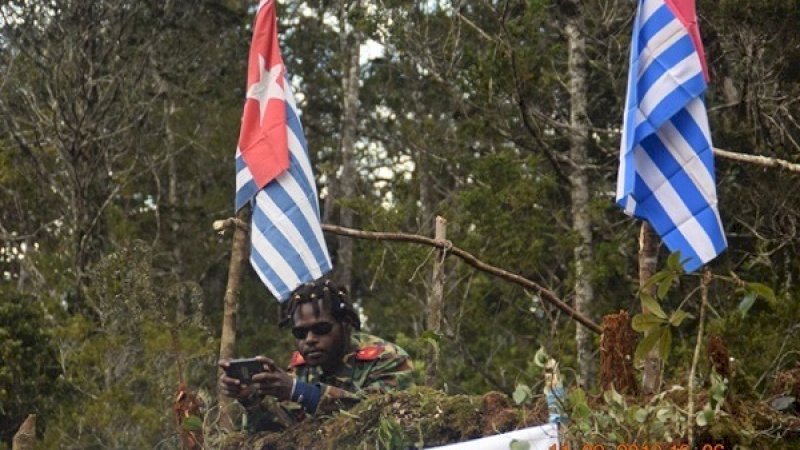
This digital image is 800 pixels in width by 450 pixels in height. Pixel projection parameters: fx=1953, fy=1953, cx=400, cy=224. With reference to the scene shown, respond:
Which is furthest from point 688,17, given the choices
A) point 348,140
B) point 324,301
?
point 348,140

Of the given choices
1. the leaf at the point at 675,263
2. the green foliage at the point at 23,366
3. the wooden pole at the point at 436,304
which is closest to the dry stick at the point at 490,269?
the wooden pole at the point at 436,304

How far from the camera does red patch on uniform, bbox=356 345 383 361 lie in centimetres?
1121

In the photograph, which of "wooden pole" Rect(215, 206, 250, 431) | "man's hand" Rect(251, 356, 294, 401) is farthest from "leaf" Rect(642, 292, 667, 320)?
"wooden pole" Rect(215, 206, 250, 431)

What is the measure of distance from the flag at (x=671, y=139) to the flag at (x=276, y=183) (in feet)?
8.35

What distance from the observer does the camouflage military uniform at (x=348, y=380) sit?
33.4 feet

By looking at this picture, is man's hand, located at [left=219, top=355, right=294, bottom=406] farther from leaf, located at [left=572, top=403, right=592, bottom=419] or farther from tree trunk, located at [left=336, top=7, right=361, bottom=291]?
tree trunk, located at [left=336, top=7, right=361, bottom=291]

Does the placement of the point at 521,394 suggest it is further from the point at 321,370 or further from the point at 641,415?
the point at 321,370

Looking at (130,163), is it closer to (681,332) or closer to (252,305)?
(252,305)

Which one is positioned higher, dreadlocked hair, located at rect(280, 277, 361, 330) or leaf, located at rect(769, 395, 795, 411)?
dreadlocked hair, located at rect(280, 277, 361, 330)

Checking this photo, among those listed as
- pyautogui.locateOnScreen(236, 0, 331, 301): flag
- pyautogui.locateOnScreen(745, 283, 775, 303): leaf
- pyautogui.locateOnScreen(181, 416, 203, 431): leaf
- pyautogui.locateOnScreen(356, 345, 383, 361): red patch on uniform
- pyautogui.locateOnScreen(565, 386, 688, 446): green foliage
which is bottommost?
pyautogui.locateOnScreen(565, 386, 688, 446): green foliage

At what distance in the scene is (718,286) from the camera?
18.7 metres

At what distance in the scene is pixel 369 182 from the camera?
30734 mm

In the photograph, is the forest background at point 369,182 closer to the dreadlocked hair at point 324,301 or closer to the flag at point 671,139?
the dreadlocked hair at point 324,301

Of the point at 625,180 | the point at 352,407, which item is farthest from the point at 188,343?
the point at 625,180
